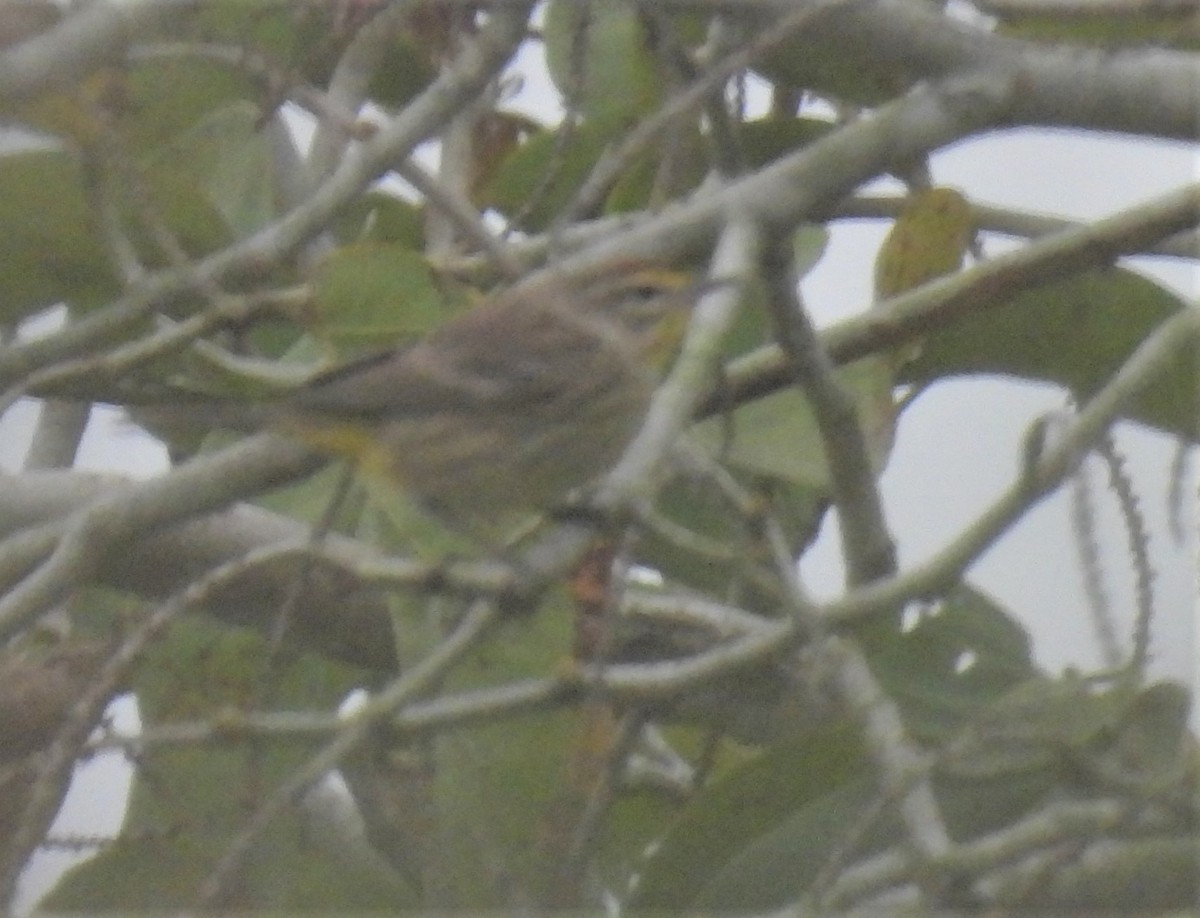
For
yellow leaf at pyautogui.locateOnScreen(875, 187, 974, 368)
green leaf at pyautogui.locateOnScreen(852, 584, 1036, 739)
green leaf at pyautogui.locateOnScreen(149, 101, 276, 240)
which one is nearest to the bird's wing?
green leaf at pyautogui.locateOnScreen(149, 101, 276, 240)

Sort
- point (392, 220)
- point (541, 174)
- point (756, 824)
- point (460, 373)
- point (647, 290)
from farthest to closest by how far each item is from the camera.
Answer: point (392, 220) → point (541, 174) → point (460, 373) → point (647, 290) → point (756, 824)

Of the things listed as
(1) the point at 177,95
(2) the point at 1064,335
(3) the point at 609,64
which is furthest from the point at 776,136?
(1) the point at 177,95

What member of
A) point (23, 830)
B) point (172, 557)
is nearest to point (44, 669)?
point (23, 830)

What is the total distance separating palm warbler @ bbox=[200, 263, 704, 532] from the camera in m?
1.89

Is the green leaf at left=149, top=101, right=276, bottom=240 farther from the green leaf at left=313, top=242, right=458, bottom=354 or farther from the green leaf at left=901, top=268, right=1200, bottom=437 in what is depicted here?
the green leaf at left=901, top=268, right=1200, bottom=437

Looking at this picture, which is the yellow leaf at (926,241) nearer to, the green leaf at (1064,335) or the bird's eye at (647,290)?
the green leaf at (1064,335)

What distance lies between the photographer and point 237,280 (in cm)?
171

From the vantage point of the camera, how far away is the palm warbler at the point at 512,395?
189 centimetres

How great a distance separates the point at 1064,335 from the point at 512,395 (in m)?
0.56

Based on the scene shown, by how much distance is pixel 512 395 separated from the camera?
6.95ft

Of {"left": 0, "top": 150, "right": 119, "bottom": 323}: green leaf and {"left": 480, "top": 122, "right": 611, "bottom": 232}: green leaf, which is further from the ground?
{"left": 480, "top": 122, "right": 611, "bottom": 232}: green leaf

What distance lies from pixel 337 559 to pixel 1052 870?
0.59 meters

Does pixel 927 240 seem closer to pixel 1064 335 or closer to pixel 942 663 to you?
pixel 1064 335

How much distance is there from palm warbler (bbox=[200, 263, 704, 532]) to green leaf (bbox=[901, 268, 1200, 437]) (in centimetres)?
27
